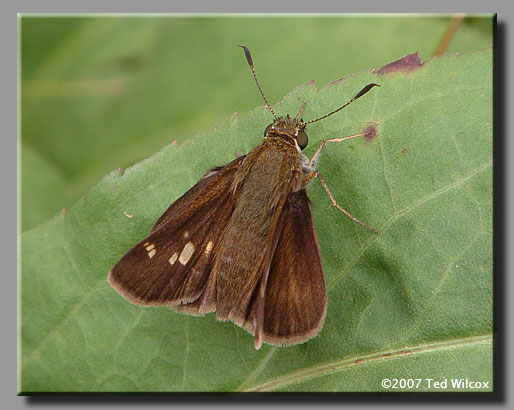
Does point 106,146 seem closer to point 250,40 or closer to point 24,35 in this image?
point 24,35

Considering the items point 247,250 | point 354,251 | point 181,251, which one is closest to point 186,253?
point 181,251

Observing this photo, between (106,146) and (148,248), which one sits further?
(106,146)

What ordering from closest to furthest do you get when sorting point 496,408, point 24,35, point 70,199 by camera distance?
point 496,408 < point 24,35 < point 70,199

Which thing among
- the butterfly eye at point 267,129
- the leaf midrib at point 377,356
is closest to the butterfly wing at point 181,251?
the butterfly eye at point 267,129

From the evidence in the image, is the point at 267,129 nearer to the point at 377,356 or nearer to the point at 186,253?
the point at 186,253

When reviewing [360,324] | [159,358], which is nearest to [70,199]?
[159,358]

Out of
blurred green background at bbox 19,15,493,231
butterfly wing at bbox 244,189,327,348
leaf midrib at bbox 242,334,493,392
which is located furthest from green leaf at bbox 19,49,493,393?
blurred green background at bbox 19,15,493,231

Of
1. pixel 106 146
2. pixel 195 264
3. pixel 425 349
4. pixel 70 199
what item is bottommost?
pixel 425 349
